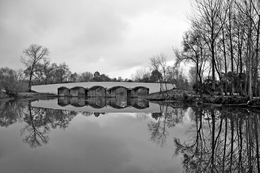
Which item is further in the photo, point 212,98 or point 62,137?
point 212,98

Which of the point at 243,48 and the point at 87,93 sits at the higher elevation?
the point at 243,48

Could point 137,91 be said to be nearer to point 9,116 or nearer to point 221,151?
point 9,116

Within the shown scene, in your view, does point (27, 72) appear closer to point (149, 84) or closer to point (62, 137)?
point (149, 84)

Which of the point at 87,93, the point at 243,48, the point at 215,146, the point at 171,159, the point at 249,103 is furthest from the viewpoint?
the point at 87,93

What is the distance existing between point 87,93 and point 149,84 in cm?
1474

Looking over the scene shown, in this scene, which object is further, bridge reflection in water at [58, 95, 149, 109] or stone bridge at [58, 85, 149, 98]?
stone bridge at [58, 85, 149, 98]

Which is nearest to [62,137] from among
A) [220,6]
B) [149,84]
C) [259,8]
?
[259,8]

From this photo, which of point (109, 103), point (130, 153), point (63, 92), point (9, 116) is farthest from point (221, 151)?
point (63, 92)

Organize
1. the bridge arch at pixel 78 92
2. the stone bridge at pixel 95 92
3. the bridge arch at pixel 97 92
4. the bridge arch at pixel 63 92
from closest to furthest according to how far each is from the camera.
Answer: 1. the stone bridge at pixel 95 92
2. the bridge arch at pixel 97 92
3. the bridge arch at pixel 78 92
4. the bridge arch at pixel 63 92

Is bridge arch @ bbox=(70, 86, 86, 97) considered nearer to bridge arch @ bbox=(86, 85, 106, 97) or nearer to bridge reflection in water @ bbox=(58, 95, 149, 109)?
→ bridge arch @ bbox=(86, 85, 106, 97)

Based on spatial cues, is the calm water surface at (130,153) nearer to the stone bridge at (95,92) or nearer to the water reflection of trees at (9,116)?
the water reflection of trees at (9,116)

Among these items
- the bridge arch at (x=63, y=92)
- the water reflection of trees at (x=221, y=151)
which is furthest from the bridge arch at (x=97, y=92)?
the water reflection of trees at (x=221, y=151)

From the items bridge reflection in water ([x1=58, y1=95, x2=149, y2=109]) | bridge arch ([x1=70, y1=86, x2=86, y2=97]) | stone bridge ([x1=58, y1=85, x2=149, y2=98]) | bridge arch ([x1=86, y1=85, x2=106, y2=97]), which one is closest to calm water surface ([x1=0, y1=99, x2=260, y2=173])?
bridge reflection in water ([x1=58, y1=95, x2=149, y2=109])

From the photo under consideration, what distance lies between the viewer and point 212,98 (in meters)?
16.1
